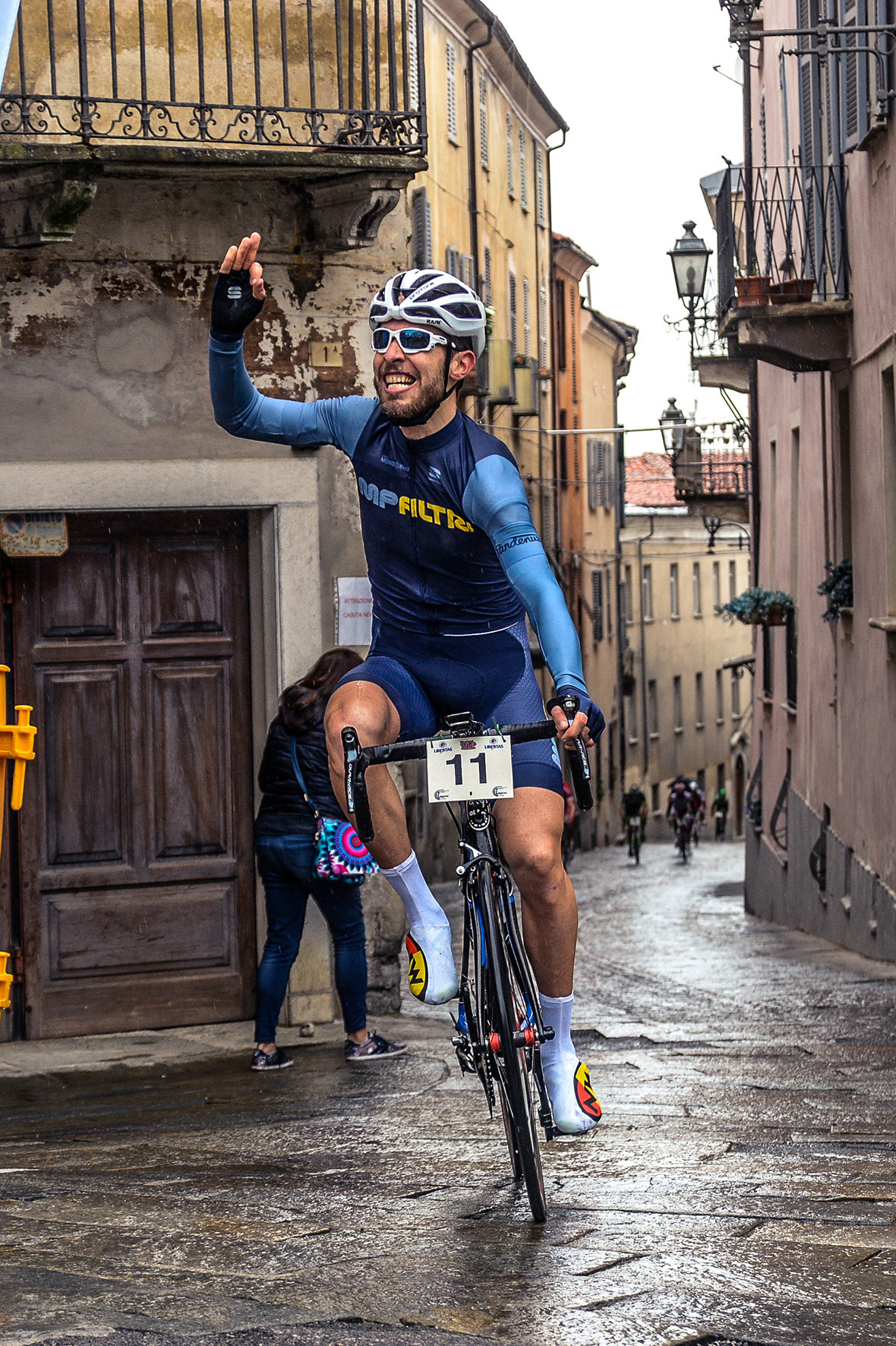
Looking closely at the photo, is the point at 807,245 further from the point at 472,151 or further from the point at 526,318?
the point at 526,318

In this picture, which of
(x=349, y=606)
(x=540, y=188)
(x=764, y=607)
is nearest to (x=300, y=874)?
(x=349, y=606)

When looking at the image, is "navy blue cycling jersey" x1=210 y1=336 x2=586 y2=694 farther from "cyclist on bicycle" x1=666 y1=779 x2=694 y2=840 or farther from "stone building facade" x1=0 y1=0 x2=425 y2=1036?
"cyclist on bicycle" x1=666 y1=779 x2=694 y2=840

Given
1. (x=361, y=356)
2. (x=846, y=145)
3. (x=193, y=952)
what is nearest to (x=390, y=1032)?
(x=193, y=952)

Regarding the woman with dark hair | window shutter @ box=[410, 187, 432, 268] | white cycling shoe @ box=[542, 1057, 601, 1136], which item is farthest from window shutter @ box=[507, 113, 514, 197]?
white cycling shoe @ box=[542, 1057, 601, 1136]

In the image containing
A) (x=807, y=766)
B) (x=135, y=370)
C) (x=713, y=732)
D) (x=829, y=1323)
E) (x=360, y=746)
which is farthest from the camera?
(x=713, y=732)

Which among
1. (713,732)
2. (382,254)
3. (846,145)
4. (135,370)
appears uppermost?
(846,145)

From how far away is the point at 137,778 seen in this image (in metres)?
8.66

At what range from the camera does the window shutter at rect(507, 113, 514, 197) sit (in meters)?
38.7

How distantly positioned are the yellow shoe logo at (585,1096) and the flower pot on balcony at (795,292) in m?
11.8

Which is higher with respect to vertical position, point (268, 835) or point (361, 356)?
point (361, 356)

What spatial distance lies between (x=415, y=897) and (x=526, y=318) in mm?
36020

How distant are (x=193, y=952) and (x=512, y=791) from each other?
437cm

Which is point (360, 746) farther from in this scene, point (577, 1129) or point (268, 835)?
point (268, 835)

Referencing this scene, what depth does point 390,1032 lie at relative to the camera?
8.71m
